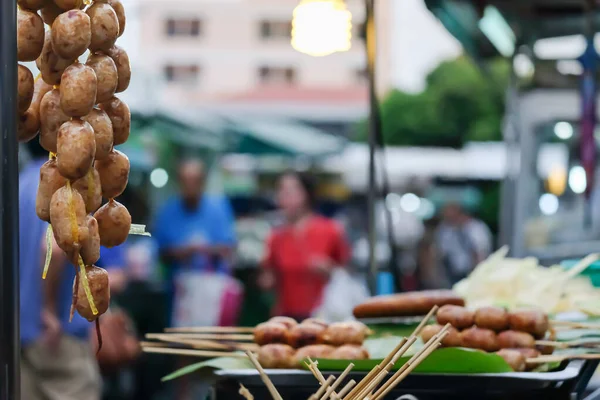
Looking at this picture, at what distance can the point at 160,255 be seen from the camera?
778cm

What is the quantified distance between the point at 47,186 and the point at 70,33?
0.31 m

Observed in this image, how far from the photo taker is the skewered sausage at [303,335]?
2.82 metres

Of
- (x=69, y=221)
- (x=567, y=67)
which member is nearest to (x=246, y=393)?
(x=69, y=221)

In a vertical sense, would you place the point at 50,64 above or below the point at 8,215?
above

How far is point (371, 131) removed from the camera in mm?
4242

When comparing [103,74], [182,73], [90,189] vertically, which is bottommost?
[90,189]

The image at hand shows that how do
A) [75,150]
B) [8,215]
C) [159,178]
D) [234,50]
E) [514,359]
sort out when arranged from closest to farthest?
1. [8,215]
2. [75,150]
3. [514,359]
4. [159,178]
5. [234,50]

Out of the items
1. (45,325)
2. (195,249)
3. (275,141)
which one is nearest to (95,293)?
(45,325)

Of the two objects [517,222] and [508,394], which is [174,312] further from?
[508,394]

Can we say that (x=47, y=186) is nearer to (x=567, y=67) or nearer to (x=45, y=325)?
(x=45, y=325)

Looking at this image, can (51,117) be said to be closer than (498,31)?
Yes

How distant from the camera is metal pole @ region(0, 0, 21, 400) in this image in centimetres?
153

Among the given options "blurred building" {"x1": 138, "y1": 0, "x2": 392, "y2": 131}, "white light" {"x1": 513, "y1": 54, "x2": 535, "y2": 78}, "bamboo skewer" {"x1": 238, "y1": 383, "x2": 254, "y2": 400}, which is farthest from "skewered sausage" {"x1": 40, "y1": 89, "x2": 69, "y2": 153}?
"blurred building" {"x1": 138, "y1": 0, "x2": 392, "y2": 131}

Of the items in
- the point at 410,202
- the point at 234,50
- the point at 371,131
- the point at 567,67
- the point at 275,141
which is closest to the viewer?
the point at 371,131
